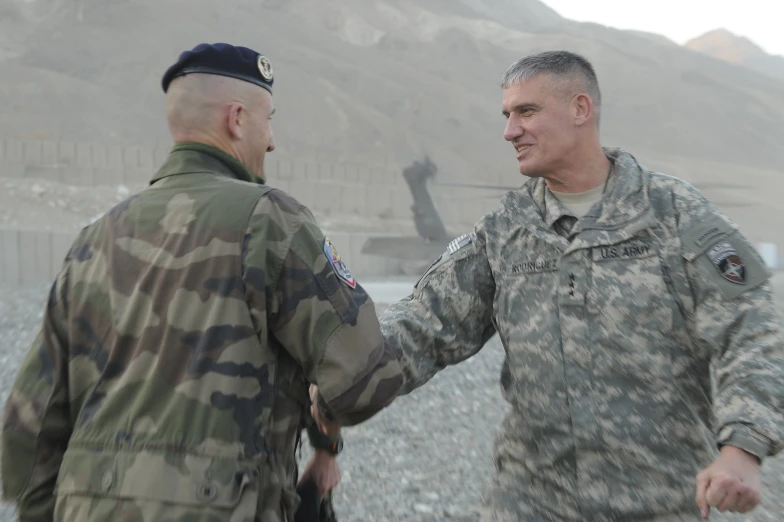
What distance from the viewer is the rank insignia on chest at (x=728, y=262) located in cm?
177

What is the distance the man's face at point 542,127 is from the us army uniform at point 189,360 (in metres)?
0.74

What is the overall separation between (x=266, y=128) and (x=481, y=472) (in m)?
3.58

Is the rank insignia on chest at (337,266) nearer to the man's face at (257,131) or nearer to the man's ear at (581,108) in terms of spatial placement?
the man's face at (257,131)

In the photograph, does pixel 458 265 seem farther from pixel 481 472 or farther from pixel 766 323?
pixel 481 472

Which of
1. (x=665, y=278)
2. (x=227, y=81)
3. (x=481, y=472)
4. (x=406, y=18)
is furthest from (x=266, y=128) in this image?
(x=406, y=18)

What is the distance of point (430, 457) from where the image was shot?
201 inches

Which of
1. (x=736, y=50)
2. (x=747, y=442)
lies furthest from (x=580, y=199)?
(x=736, y=50)

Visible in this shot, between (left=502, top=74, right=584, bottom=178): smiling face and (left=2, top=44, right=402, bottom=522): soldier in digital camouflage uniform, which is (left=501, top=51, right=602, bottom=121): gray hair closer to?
(left=502, top=74, right=584, bottom=178): smiling face

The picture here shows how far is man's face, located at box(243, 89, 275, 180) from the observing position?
1765 millimetres

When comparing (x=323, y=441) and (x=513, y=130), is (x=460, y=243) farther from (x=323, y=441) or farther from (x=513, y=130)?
(x=323, y=441)

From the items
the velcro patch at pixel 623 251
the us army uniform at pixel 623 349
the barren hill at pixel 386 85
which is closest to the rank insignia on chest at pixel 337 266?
the us army uniform at pixel 623 349

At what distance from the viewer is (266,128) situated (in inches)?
71.4

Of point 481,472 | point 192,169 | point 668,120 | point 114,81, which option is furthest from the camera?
point 668,120

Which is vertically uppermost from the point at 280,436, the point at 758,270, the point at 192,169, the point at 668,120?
the point at 758,270
